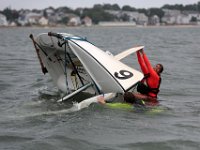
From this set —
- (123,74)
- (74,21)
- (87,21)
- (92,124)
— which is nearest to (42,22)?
(74,21)

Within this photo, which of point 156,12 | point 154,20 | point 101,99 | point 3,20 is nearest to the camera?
point 101,99

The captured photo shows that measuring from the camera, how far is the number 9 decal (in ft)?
39.0

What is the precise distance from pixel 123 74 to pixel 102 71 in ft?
2.03

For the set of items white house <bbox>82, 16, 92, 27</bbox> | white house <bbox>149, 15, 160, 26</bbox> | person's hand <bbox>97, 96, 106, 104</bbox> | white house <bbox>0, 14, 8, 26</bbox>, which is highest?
person's hand <bbox>97, 96, 106, 104</bbox>

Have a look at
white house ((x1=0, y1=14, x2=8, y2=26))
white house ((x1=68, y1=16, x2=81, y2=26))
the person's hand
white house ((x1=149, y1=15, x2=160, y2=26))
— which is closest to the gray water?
the person's hand

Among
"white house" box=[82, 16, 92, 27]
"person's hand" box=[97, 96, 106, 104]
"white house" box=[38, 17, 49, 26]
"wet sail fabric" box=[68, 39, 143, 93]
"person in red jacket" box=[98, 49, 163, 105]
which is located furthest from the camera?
"white house" box=[82, 16, 92, 27]

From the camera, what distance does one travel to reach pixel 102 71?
1172cm

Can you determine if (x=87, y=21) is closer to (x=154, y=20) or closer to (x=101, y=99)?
(x=154, y=20)

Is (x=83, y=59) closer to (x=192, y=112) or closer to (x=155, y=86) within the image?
(x=155, y=86)

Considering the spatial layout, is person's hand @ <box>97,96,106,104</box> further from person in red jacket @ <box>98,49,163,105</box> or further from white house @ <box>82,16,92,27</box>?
white house @ <box>82,16,92,27</box>

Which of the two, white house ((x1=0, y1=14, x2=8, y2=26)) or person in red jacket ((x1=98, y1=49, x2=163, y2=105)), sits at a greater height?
person in red jacket ((x1=98, y1=49, x2=163, y2=105))

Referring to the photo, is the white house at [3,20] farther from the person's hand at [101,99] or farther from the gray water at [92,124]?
the person's hand at [101,99]

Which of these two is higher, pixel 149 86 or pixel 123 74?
pixel 123 74

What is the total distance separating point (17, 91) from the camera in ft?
50.8
